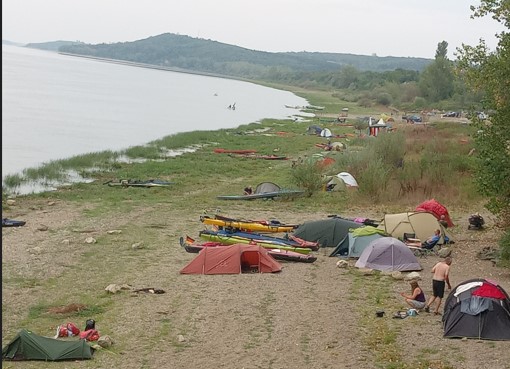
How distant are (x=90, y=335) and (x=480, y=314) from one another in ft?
22.5

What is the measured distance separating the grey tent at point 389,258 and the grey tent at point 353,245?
0.82 m

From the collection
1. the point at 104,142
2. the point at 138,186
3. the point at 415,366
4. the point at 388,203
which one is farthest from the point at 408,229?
the point at 104,142

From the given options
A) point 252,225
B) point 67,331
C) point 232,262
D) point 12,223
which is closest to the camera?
point 67,331

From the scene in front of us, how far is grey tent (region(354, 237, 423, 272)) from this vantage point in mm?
19144

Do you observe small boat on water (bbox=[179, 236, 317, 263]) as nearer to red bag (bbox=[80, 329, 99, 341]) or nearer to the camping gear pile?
the camping gear pile

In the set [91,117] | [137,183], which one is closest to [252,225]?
[137,183]

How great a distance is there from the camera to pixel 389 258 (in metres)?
19.3

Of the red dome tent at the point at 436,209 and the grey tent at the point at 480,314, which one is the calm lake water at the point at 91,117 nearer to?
the red dome tent at the point at 436,209

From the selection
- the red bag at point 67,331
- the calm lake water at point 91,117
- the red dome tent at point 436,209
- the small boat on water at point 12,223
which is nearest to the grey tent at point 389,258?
the red dome tent at point 436,209

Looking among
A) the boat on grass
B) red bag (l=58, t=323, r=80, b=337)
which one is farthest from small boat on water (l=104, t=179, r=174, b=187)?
red bag (l=58, t=323, r=80, b=337)

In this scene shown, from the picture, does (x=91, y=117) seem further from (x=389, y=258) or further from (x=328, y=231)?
(x=389, y=258)

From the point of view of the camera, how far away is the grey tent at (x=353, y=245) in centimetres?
2052

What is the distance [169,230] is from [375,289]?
9.48 metres

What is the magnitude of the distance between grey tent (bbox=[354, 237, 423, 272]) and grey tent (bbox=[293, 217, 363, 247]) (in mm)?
2394
